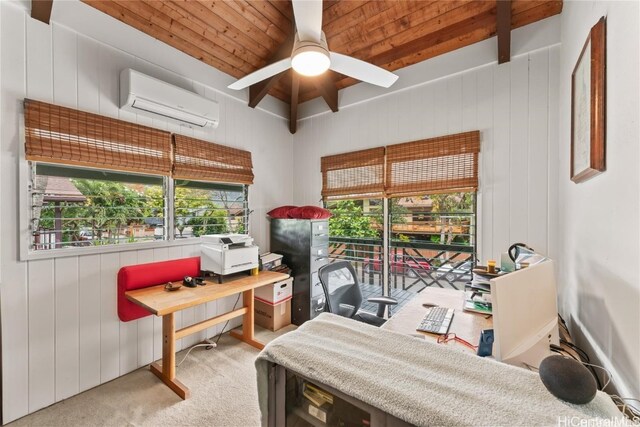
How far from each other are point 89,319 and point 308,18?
2.73 m

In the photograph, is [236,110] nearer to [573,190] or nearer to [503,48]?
[503,48]

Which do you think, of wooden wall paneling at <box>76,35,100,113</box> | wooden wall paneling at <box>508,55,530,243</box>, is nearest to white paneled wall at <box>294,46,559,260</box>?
wooden wall paneling at <box>508,55,530,243</box>

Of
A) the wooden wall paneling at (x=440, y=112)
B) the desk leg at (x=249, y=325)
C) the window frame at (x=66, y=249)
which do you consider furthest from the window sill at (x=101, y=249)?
the wooden wall paneling at (x=440, y=112)

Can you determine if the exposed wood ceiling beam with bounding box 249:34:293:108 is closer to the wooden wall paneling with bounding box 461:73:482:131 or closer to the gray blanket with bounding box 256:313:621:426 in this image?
the wooden wall paneling with bounding box 461:73:482:131

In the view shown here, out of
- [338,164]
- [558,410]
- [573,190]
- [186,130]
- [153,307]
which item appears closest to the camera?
[558,410]

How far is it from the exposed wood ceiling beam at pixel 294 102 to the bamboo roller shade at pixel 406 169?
2.52 ft

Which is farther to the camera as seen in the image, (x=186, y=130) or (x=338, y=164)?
(x=338, y=164)

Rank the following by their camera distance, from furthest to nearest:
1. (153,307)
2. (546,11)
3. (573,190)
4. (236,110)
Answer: (236,110) → (546,11) → (153,307) → (573,190)

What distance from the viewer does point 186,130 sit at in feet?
8.96

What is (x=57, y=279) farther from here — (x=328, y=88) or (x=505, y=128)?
(x=505, y=128)

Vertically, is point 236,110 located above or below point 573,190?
above

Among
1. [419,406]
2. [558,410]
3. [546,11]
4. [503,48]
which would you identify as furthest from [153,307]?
[546,11]

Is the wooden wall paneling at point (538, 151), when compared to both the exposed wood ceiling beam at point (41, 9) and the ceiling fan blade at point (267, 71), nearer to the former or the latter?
the ceiling fan blade at point (267, 71)

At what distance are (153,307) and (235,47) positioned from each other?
2.60m
